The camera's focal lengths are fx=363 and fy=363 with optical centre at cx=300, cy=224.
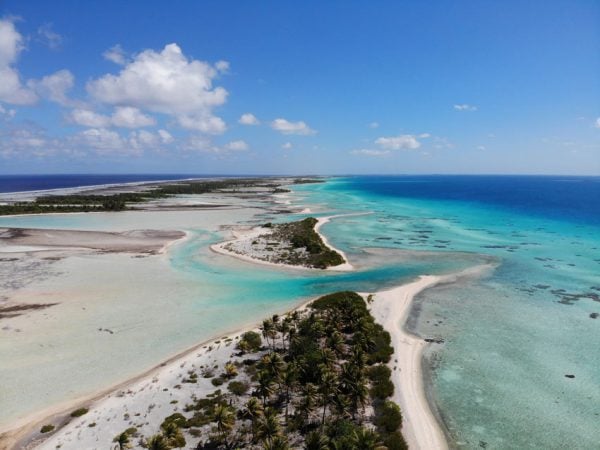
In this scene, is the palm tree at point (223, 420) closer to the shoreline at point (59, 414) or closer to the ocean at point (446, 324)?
the shoreline at point (59, 414)

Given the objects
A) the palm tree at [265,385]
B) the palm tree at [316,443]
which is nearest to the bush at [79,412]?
the palm tree at [265,385]

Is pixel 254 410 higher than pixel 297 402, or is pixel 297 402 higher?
pixel 254 410

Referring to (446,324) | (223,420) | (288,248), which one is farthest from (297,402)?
(288,248)

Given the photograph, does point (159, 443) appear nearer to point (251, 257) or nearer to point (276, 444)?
point (276, 444)

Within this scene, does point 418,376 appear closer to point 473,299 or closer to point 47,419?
point 473,299

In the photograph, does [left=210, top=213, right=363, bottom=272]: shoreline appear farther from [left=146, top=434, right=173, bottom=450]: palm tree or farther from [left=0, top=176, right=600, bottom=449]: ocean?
[left=146, top=434, right=173, bottom=450]: palm tree

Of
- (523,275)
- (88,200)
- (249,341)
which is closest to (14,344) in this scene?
(249,341)

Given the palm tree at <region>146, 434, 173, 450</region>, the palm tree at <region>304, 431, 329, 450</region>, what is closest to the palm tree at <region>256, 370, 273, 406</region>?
the palm tree at <region>304, 431, 329, 450</region>
